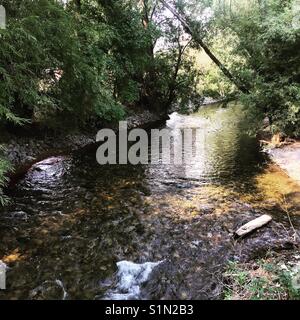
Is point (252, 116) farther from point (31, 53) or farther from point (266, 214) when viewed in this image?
point (31, 53)

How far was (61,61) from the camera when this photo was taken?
12.5m

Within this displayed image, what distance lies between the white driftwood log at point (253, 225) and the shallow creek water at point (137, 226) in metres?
0.14

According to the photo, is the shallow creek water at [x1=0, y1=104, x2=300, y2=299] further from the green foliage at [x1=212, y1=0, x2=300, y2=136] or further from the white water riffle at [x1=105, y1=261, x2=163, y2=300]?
the green foliage at [x1=212, y1=0, x2=300, y2=136]

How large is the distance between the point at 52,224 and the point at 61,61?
6.85 m

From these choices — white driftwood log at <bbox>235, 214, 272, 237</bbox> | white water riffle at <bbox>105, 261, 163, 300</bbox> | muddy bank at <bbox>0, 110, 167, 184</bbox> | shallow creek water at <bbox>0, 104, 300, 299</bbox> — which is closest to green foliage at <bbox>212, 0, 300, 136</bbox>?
shallow creek water at <bbox>0, 104, 300, 299</bbox>

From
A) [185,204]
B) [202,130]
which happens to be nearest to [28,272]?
[185,204]

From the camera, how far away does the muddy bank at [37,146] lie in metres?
12.1

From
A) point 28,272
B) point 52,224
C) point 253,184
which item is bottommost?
point 28,272

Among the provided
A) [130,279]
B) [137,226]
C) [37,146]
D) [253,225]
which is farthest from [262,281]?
[37,146]

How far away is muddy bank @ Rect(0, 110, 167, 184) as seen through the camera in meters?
12.1

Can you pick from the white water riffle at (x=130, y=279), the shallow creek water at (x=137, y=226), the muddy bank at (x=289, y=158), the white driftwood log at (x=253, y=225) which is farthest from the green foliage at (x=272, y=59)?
the white water riffle at (x=130, y=279)

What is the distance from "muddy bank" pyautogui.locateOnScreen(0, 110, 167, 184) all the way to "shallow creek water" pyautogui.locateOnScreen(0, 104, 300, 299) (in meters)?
0.48

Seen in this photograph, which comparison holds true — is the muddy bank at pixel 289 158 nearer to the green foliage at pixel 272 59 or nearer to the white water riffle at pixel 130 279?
the green foliage at pixel 272 59

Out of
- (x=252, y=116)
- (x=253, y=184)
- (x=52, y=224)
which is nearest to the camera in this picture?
(x=52, y=224)
